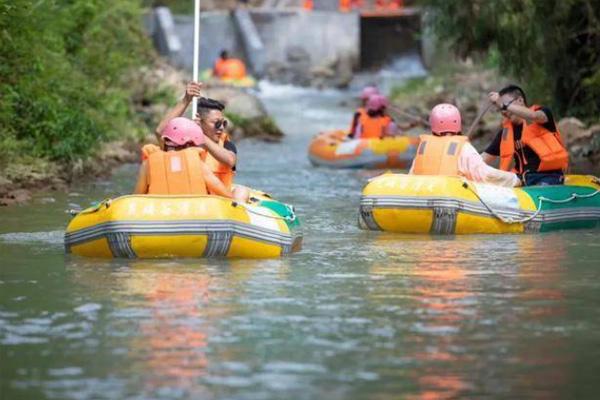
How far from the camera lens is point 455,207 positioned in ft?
46.9

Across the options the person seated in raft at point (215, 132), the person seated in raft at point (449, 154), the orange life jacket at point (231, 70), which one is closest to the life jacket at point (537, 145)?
the person seated in raft at point (449, 154)

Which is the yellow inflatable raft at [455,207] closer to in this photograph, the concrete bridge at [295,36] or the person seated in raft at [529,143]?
the person seated in raft at [529,143]

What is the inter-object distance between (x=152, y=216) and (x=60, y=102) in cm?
803

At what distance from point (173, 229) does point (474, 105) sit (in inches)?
750

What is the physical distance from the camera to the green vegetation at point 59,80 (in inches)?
698

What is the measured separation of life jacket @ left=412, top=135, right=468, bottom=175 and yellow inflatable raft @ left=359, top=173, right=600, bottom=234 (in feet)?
0.91

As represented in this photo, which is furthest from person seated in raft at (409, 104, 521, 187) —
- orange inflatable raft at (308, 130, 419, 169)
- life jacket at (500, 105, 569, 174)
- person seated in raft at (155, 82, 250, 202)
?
orange inflatable raft at (308, 130, 419, 169)

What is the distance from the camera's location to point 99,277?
11484mm

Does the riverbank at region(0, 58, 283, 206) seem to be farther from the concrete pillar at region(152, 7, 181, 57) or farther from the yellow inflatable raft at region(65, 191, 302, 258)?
the concrete pillar at region(152, 7, 181, 57)

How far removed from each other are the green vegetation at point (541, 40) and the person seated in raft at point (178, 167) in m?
9.23

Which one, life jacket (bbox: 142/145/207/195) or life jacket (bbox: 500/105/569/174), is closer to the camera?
life jacket (bbox: 142/145/207/195)

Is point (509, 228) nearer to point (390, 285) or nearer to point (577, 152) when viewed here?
point (390, 285)

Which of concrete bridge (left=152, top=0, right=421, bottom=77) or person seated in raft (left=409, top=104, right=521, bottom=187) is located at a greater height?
concrete bridge (left=152, top=0, right=421, bottom=77)

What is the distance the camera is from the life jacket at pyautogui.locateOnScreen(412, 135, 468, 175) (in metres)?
14.6
